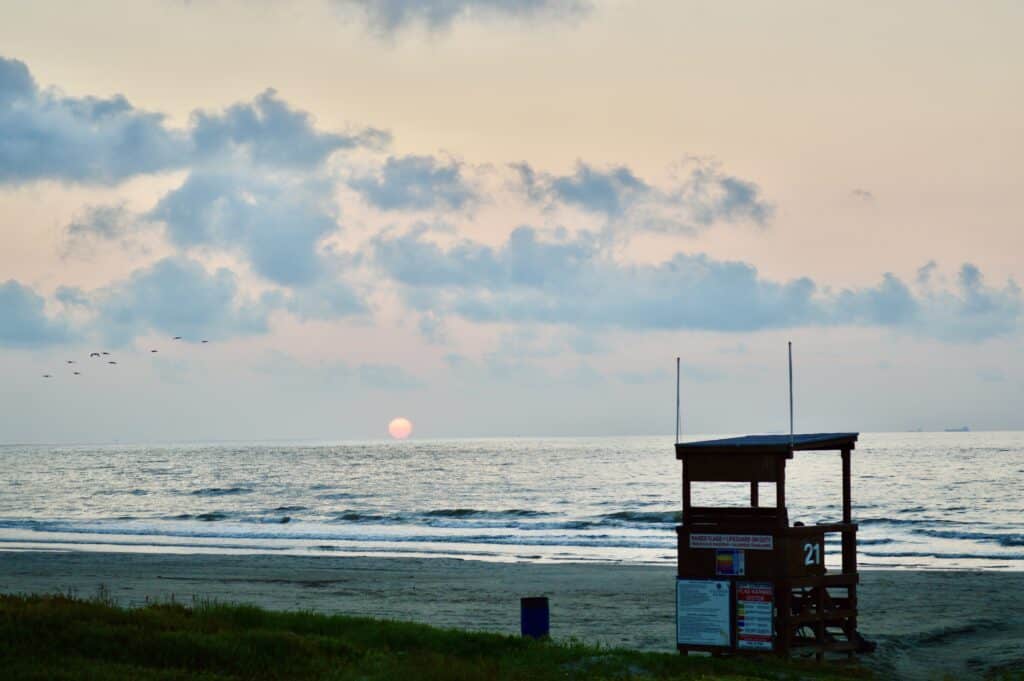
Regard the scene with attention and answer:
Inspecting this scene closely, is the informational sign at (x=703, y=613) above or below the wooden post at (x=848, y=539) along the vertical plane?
below

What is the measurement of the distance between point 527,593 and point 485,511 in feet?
136

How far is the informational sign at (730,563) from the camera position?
16.0 metres

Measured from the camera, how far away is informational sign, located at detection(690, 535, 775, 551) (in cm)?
1590

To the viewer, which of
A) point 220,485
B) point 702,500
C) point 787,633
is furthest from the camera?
point 220,485

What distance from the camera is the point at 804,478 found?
357 feet

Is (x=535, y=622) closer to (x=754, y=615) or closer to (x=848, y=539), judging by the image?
(x=754, y=615)

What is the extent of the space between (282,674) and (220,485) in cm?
9260

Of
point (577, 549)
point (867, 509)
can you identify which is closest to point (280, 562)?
point (577, 549)

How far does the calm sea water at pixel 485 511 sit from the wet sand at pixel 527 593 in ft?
18.7

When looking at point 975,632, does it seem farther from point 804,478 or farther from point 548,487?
point 804,478

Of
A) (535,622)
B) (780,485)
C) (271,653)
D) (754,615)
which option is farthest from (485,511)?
(271,653)

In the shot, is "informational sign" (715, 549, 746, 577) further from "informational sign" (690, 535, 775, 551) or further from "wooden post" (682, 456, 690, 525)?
"wooden post" (682, 456, 690, 525)

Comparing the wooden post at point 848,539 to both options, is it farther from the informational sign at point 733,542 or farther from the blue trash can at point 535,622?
the blue trash can at point 535,622

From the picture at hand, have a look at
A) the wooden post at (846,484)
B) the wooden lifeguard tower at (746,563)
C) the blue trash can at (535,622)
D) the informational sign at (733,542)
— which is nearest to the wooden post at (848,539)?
the wooden post at (846,484)
